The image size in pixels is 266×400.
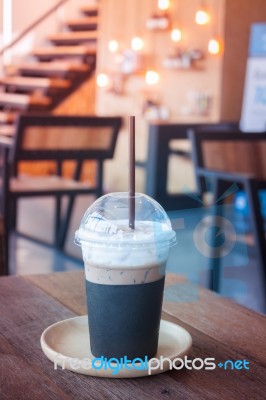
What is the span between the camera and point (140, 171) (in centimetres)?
662

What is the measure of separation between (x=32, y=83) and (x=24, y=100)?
35cm

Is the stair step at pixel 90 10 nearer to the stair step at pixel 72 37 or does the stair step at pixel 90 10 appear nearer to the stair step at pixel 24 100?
the stair step at pixel 72 37

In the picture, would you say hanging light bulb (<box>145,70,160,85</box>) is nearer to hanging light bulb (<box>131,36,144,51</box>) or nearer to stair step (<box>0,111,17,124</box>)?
hanging light bulb (<box>131,36,144,51</box>)

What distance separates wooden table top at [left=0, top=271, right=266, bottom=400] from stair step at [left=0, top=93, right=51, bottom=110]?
6.55 meters

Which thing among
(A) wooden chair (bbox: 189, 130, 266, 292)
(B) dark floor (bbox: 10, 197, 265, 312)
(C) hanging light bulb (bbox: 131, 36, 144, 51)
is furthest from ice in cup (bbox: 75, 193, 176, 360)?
(C) hanging light bulb (bbox: 131, 36, 144, 51)

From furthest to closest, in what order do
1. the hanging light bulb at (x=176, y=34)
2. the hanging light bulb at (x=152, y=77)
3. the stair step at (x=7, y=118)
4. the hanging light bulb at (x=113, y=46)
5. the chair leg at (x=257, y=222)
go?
the stair step at (x=7, y=118)
the hanging light bulb at (x=113, y=46)
the hanging light bulb at (x=152, y=77)
the hanging light bulb at (x=176, y=34)
the chair leg at (x=257, y=222)

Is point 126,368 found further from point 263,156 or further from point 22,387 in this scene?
point 263,156

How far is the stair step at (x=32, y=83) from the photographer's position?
7.68 metres

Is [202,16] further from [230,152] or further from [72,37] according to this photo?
[230,152]

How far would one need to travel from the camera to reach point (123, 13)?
6812 mm

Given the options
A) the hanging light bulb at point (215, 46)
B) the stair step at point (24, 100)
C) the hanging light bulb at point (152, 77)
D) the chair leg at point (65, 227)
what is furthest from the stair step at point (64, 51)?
the chair leg at point (65, 227)

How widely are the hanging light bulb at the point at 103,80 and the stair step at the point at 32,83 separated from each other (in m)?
0.74

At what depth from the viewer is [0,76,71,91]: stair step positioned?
7684 millimetres

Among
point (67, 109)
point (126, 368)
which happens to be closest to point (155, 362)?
point (126, 368)
